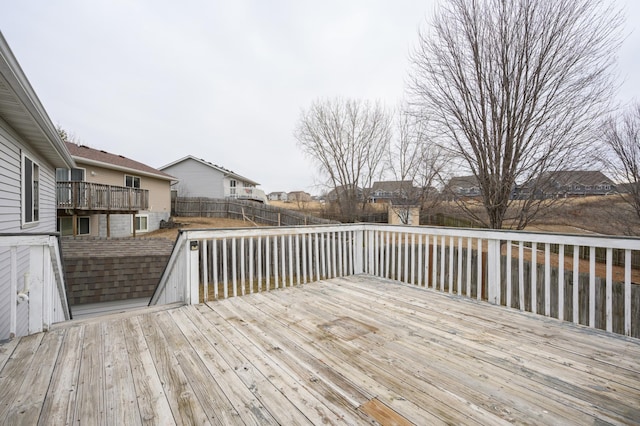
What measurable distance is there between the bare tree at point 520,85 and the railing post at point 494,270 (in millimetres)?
2170

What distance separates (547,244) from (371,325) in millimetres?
2160

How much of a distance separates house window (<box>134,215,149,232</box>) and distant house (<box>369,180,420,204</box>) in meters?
13.0

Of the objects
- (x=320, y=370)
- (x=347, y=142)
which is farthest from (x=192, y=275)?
(x=347, y=142)

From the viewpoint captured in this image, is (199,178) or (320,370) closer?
(320,370)

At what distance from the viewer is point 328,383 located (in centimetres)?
171

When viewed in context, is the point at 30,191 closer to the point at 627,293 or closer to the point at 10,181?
the point at 10,181

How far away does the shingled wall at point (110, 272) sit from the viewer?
23.0 feet

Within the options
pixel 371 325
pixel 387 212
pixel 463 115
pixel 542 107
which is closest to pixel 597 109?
pixel 542 107

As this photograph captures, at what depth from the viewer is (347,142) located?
1652 centimetres

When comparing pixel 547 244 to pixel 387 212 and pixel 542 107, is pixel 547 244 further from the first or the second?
pixel 387 212

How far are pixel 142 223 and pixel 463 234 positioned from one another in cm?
1617

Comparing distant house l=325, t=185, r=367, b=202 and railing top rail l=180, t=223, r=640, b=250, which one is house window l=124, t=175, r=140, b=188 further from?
railing top rail l=180, t=223, r=640, b=250

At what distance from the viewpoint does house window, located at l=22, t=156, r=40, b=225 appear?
4828mm

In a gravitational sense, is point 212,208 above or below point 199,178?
below
